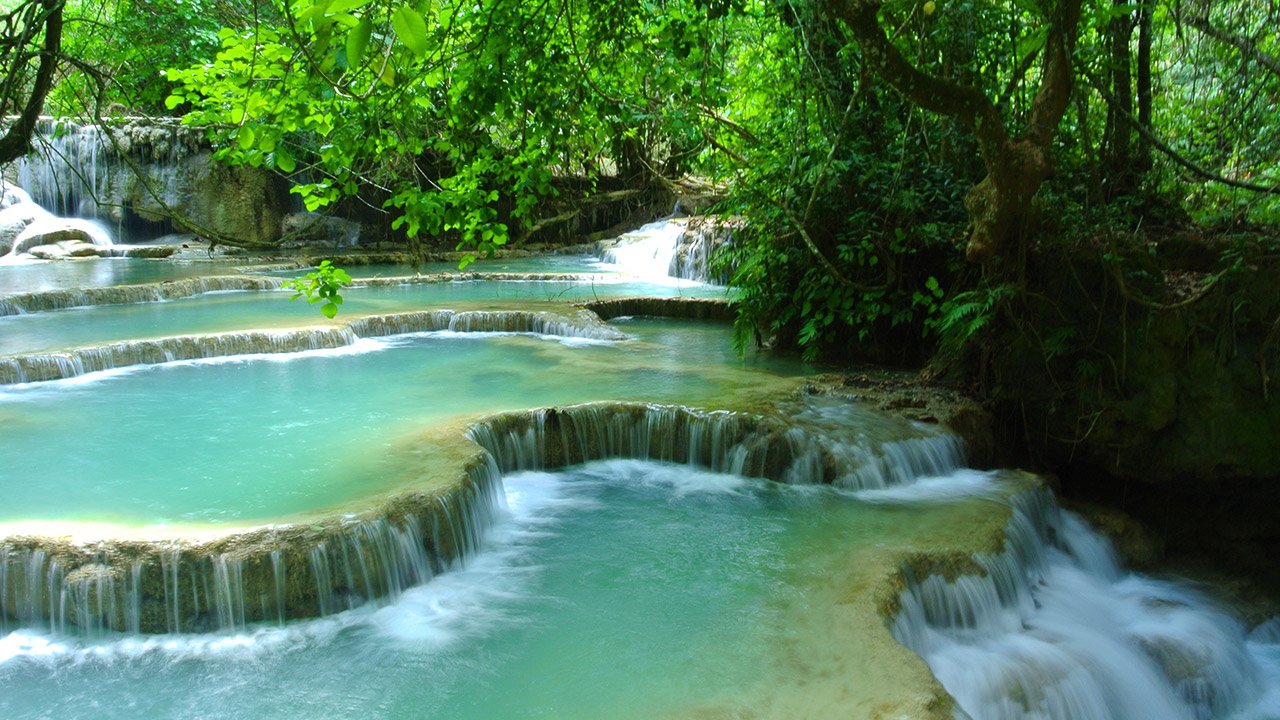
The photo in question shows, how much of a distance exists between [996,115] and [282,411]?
584 centimetres

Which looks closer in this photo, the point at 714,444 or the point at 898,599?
the point at 898,599

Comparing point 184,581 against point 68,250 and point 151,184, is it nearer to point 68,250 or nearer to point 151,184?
point 68,250

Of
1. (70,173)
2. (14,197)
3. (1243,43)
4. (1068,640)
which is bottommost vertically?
(1068,640)

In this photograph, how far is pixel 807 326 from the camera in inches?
320

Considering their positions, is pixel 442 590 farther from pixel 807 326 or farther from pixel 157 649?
pixel 807 326

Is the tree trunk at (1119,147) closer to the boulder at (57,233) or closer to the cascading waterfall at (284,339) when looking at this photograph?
the cascading waterfall at (284,339)

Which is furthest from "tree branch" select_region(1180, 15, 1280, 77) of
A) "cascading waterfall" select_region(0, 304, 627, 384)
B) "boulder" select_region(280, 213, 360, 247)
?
"boulder" select_region(280, 213, 360, 247)

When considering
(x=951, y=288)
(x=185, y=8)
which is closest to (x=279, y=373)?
(x=185, y=8)

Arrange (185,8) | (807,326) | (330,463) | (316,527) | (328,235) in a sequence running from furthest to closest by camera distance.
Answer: (328,235)
(185,8)
(807,326)
(330,463)
(316,527)

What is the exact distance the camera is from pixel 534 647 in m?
4.12

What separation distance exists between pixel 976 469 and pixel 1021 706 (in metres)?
2.58

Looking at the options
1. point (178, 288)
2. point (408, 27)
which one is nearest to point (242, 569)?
point (408, 27)

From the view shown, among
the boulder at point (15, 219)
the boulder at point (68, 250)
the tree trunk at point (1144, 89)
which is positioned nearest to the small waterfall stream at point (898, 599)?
the tree trunk at point (1144, 89)

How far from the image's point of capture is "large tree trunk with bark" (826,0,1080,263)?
5.17 meters
